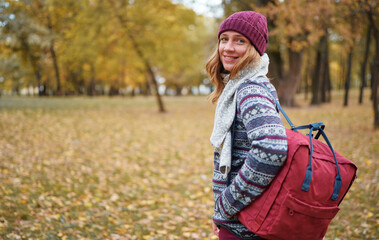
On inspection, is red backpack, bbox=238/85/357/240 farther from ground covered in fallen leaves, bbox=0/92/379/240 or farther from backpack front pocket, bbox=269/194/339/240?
ground covered in fallen leaves, bbox=0/92/379/240

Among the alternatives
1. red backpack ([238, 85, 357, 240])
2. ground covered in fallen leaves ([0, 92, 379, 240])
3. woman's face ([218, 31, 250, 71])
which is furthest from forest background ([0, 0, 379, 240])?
red backpack ([238, 85, 357, 240])

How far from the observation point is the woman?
4.63 ft

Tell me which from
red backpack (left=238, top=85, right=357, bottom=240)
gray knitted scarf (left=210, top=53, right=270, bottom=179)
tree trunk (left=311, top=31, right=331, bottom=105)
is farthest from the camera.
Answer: tree trunk (left=311, top=31, right=331, bottom=105)

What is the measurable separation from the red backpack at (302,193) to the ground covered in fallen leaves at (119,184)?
301 cm

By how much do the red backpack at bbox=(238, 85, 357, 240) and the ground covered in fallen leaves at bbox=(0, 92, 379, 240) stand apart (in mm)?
3010

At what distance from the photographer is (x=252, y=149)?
4.71ft

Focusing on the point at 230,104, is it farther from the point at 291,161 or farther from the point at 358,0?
the point at 358,0

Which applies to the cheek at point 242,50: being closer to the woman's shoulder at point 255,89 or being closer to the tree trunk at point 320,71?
the woman's shoulder at point 255,89

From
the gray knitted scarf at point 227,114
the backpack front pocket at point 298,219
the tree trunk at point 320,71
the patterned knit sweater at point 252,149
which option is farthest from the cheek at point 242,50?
the tree trunk at point 320,71

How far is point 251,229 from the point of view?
1.50 m

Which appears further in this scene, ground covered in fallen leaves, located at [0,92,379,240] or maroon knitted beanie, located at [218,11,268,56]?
ground covered in fallen leaves, located at [0,92,379,240]

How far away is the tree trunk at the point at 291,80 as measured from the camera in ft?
59.5

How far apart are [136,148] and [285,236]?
26.0 ft

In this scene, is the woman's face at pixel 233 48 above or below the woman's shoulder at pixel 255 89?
above
